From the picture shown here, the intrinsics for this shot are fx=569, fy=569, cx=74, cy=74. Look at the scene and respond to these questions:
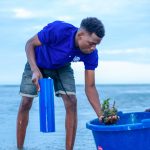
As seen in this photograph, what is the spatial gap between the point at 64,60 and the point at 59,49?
114 mm

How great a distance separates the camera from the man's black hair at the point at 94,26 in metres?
4.41

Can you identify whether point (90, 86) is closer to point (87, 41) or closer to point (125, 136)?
point (87, 41)

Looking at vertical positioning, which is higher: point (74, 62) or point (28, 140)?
point (74, 62)

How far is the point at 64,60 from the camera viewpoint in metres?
4.84

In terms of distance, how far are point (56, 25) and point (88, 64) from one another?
1.53ft

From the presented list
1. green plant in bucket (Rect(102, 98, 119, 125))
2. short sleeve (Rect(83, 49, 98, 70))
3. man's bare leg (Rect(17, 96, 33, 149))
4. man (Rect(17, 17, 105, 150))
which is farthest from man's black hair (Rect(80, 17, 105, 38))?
man's bare leg (Rect(17, 96, 33, 149))

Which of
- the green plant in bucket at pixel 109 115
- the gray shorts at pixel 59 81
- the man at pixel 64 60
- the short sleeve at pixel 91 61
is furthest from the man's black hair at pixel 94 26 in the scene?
the gray shorts at pixel 59 81

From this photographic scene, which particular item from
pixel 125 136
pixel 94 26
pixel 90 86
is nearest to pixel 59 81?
pixel 90 86

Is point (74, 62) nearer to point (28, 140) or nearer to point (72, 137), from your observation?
point (72, 137)

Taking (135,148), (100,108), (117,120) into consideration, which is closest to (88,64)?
(100,108)

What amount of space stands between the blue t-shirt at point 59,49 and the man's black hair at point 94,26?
0.20 m

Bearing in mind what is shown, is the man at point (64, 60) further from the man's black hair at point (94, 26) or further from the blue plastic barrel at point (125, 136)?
the blue plastic barrel at point (125, 136)

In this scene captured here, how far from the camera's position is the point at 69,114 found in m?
5.02

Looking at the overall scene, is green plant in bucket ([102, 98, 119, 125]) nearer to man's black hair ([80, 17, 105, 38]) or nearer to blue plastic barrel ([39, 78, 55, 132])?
blue plastic barrel ([39, 78, 55, 132])
